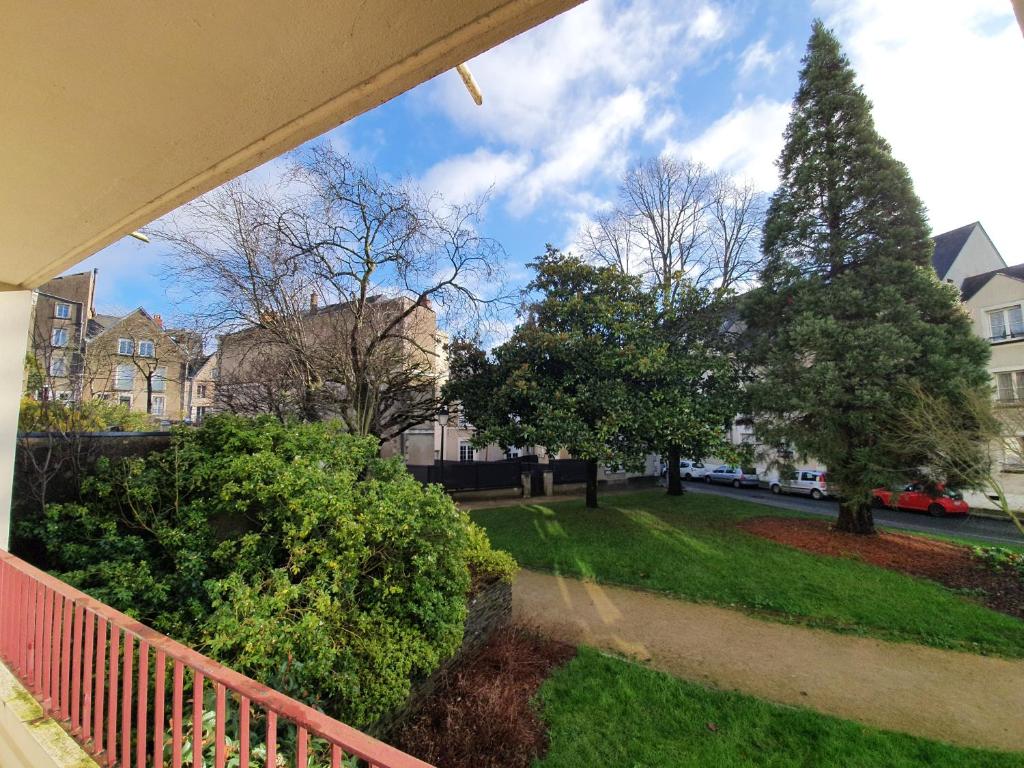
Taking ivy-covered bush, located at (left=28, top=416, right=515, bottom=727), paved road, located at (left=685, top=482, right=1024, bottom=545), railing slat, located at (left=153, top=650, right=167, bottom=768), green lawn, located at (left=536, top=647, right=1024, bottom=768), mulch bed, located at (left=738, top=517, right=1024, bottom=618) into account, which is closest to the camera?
railing slat, located at (left=153, top=650, right=167, bottom=768)

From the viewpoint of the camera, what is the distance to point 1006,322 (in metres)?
16.1

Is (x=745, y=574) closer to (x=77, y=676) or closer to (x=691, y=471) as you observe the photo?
(x=77, y=676)

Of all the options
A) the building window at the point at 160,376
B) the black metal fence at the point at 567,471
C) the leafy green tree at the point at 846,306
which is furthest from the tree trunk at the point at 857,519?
the building window at the point at 160,376

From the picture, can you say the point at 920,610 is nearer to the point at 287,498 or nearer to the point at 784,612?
the point at 784,612

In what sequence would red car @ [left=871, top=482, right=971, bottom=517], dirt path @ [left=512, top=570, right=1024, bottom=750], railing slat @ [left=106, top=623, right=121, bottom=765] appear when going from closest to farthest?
1. railing slat @ [left=106, top=623, right=121, bottom=765]
2. dirt path @ [left=512, top=570, right=1024, bottom=750]
3. red car @ [left=871, top=482, right=971, bottom=517]

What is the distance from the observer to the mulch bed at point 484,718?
3324 mm

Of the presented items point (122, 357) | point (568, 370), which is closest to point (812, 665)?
point (568, 370)

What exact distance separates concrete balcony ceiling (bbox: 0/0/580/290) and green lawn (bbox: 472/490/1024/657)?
24.9ft

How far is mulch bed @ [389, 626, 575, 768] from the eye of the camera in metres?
3.32

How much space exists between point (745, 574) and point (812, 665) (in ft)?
9.34

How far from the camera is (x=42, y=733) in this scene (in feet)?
6.81

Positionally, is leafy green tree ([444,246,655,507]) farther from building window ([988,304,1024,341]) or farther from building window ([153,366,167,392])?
building window ([988,304,1024,341])

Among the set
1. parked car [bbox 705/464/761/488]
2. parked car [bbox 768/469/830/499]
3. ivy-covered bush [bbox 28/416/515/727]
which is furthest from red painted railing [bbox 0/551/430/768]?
parked car [bbox 705/464/761/488]

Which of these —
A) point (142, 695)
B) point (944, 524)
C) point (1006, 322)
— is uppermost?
point (1006, 322)
